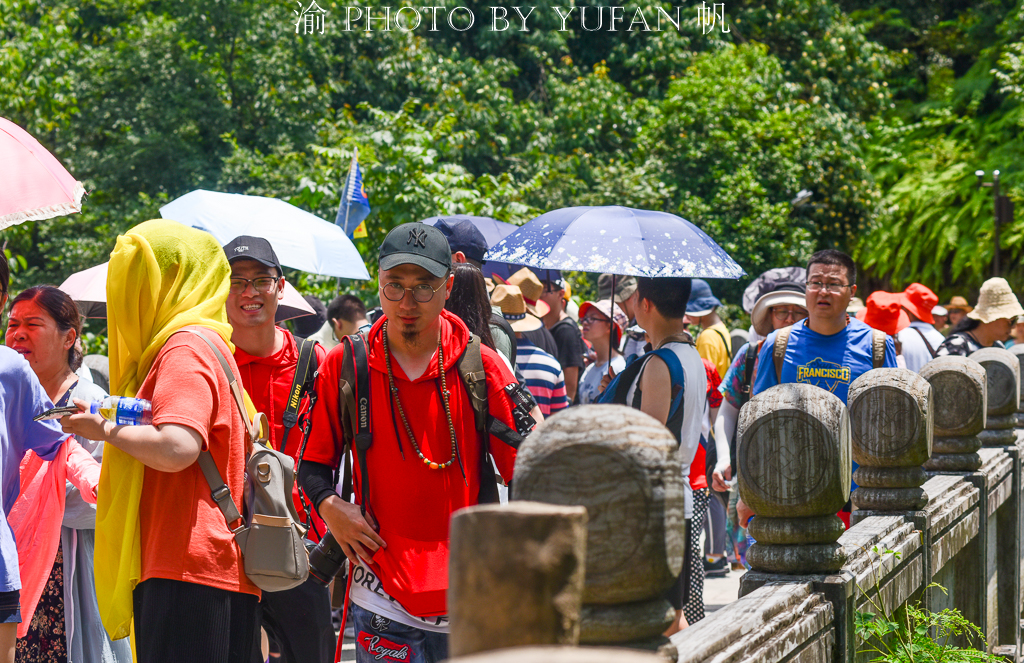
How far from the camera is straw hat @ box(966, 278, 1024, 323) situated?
8852 mm

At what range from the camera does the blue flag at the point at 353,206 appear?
338 inches

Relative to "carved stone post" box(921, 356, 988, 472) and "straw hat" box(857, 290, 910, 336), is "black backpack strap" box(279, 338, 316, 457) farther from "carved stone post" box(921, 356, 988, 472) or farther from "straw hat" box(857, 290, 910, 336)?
"straw hat" box(857, 290, 910, 336)

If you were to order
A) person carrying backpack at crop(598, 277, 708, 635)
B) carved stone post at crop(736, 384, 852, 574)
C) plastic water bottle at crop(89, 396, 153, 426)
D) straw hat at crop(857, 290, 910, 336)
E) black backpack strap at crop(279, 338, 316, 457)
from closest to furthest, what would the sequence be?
plastic water bottle at crop(89, 396, 153, 426) → carved stone post at crop(736, 384, 852, 574) → black backpack strap at crop(279, 338, 316, 457) → person carrying backpack at crop(598, 277, 708, 635) → straw hat at crop(857, 290, 910, 336)

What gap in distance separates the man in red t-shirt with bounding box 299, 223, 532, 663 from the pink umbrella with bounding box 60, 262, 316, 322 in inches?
80.7

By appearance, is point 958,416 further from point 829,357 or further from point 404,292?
point 404,292

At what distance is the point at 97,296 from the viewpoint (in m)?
5.86

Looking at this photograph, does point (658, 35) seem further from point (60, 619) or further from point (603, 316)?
point (60, 619)

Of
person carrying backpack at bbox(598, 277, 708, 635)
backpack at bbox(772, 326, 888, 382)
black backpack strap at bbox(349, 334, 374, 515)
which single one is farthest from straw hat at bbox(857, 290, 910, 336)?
black backpack strap at bbox(349, 334, 374, 515)

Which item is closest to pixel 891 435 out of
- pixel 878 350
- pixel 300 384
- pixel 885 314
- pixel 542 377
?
pixel 878 350

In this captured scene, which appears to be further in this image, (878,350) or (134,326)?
(878,350)

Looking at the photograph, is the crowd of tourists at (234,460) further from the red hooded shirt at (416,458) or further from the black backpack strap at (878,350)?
the black backpack strap at (878,350)

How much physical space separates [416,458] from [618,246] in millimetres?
2164

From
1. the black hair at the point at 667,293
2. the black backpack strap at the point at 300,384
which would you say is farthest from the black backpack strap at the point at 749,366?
the black backpack strap at the point at 300,384

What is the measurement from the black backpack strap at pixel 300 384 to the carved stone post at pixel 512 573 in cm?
264
